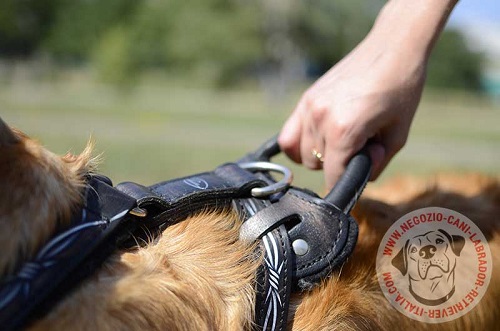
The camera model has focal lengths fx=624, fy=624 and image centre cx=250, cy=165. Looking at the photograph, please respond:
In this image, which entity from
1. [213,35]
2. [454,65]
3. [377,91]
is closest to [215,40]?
[213,35]

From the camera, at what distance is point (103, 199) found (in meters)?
1.43

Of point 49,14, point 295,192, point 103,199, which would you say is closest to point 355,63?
point 295,192

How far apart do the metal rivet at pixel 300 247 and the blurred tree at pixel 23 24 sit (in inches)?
1953

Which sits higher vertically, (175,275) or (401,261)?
(175,275)

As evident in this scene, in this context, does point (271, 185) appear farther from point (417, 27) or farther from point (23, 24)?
point (23, 24)

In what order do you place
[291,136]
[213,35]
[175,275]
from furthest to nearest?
1. [213,35]
2. [291,136]
3. [175,275]

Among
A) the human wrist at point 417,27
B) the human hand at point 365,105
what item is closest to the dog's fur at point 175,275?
the human hand at point 365,105

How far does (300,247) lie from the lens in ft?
5.59

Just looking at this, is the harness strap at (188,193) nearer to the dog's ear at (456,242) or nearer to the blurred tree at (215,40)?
the dog's ear at (456,242)

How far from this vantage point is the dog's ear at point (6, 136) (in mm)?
1348

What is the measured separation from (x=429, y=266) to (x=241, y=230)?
23.9 inches

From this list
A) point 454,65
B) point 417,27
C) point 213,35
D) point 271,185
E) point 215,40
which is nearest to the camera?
point 271,185

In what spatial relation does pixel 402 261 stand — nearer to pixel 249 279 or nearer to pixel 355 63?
pixel 249 279

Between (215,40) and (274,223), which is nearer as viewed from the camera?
(274,223)
